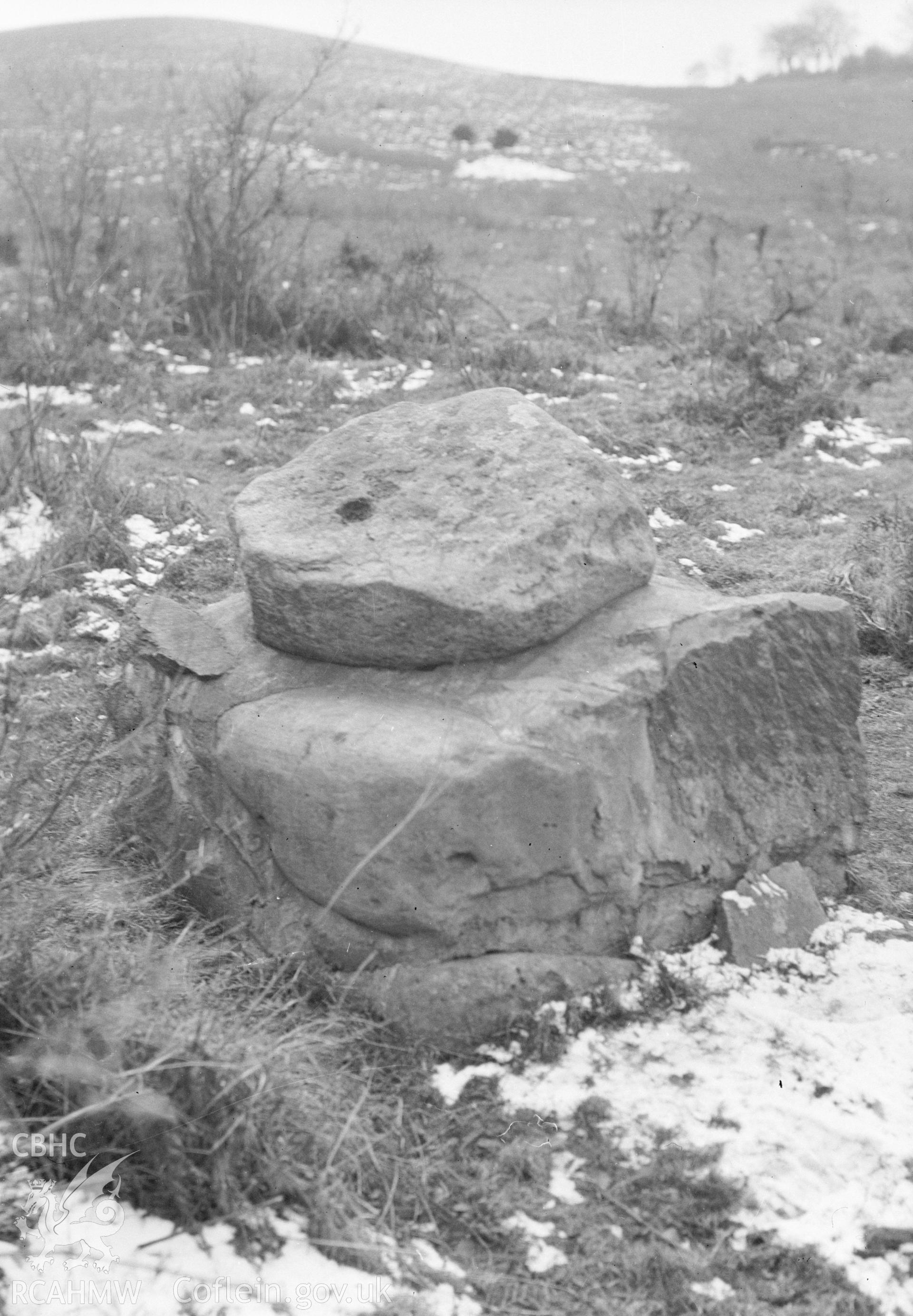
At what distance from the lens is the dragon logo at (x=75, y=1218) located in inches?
74.6

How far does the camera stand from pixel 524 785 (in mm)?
2490

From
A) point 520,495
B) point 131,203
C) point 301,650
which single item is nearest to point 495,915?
point 301,650

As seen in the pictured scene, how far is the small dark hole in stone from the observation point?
2938mm

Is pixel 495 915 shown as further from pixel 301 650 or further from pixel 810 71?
pixel 810 71

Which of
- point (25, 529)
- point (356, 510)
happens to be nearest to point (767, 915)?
point (356, 510)

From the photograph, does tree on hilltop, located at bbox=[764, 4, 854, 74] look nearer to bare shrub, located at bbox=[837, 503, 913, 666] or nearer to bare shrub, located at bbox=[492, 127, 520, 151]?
bare shrub, located at bbox=[492, 127, 520, 151]

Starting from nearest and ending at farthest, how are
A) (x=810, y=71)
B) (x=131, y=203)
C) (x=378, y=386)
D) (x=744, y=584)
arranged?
1. (x=744, y=584)
2. (x=378, y=386)
3. (x=131, y=203)
4. (x=810, y=71)

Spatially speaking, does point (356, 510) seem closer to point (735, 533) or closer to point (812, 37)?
point (735, 533)

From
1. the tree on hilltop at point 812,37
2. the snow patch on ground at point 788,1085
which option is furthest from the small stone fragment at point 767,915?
the tree on hilltop at point 812,37

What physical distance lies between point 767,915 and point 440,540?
117 centimetres

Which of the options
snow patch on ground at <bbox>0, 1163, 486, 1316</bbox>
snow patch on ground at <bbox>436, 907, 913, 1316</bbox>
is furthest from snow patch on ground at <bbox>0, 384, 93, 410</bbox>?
snow patch on ground at <bbox>0, 1163, 486, 1316</bbox>

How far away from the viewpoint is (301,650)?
287 cm

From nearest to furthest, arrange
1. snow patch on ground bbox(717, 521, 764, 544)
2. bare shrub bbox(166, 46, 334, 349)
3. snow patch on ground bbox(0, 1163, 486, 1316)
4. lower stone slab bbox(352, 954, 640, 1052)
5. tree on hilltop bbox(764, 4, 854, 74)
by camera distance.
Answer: snow patch on ground bbox(0, 1163, 486, 1316)
lower stone slab bbox(352, 954, 640, 1052)
snow patch on ground bbox(717, 521, 764, 544)
bare shrub bbox(166, 46, 334, 349)
tree on hilltop bbox(764, 4, 854, 74)

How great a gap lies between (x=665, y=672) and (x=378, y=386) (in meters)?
4.83
